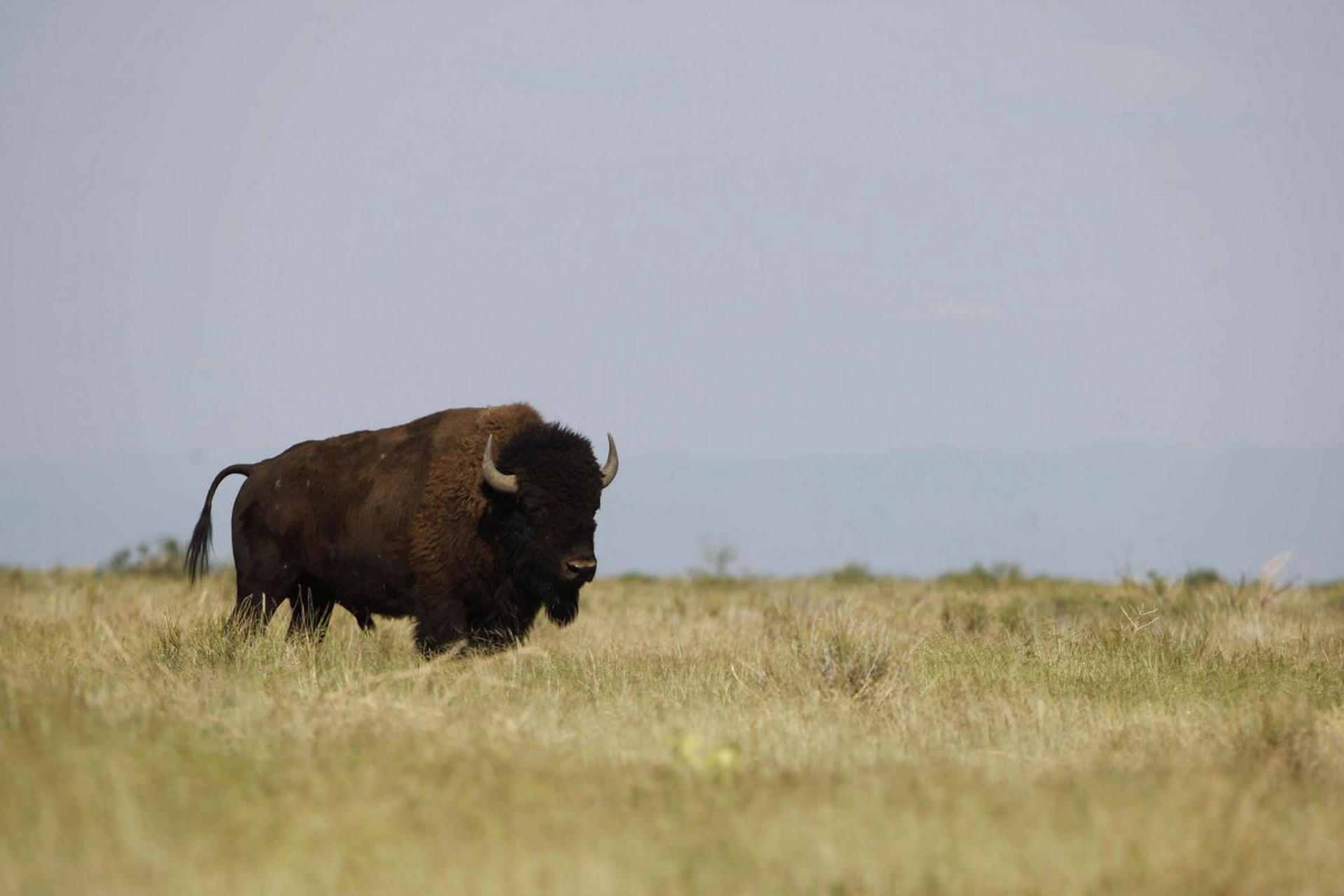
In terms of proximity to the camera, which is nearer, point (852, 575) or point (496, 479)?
point (496, 479)

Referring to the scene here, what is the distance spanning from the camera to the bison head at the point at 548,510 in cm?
1125

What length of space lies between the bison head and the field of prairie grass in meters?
0.62

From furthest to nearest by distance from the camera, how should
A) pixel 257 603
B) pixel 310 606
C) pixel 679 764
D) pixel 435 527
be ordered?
pixel 310 606
pixel 257 603
pixel 435 527
pixel 679 764

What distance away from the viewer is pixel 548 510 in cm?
1128

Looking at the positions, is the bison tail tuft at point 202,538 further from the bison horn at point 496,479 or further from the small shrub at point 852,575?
the small shrub at point 852,575

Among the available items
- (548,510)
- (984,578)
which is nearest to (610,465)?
(548,510)

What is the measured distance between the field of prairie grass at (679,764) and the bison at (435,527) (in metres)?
0.50

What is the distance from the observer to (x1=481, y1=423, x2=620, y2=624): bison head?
11250 millimetres

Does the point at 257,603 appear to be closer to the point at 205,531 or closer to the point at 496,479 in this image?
the point at 205,531

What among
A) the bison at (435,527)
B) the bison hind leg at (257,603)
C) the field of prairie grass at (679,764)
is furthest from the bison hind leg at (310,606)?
the field of prairie grass at (679,764)

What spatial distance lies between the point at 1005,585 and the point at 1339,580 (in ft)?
24.4

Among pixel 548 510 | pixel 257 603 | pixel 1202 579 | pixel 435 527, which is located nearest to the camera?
pixel 548 510

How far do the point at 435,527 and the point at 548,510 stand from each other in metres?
1.00

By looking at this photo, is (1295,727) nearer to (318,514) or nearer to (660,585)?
(318,514)
